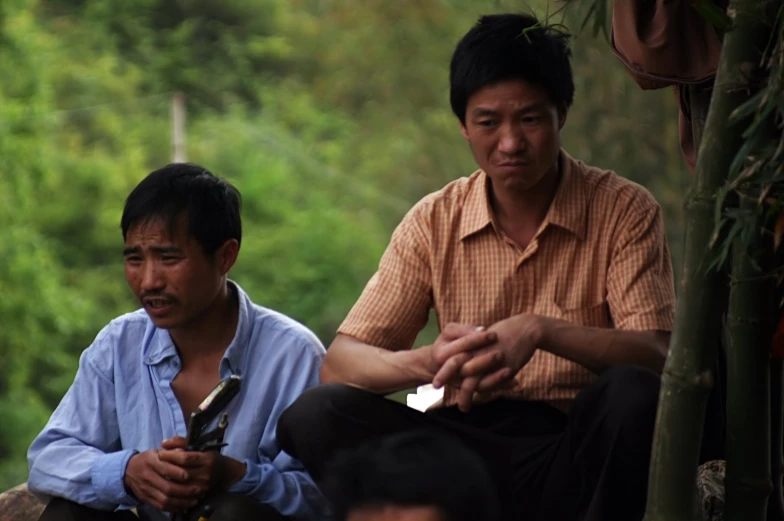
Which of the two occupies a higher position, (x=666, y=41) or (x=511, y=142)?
(x=666, y=41)

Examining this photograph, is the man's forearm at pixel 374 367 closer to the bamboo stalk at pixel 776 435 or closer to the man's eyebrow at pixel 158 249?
the man's eyebrow at pixel 158 249

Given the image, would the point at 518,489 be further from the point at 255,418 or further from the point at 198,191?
the point at 198,191

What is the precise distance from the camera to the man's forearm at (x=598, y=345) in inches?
104

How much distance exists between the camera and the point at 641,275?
2.83 m

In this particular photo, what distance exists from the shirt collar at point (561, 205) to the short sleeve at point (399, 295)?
104mm

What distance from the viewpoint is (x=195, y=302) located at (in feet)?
9.95

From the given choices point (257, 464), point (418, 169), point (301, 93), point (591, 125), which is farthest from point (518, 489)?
point (301, 93)

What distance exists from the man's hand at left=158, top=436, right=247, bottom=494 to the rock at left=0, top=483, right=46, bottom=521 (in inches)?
23.5

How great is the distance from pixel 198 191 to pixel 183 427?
563mm

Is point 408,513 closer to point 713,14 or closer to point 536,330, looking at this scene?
point 536,330

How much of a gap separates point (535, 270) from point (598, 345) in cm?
34

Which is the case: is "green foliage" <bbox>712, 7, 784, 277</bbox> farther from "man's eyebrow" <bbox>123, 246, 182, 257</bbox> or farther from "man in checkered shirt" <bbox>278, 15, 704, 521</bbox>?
"man's eyebrow" <bbox>123, 246, 182, 257</bbox>

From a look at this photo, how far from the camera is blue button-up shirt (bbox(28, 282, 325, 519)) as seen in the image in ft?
9.71

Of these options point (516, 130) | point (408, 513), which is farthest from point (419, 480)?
point (516, 130)
